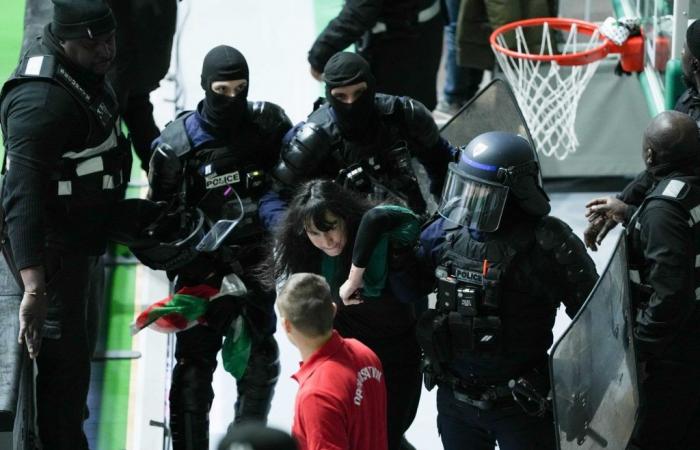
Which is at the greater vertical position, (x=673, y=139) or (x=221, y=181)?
(x=673, y=139)

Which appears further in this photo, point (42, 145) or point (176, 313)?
point (176, 313)

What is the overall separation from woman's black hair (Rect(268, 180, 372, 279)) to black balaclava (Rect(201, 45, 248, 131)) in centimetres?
60

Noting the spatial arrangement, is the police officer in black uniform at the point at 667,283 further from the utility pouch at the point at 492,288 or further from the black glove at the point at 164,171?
the black glove at the point at 164,171

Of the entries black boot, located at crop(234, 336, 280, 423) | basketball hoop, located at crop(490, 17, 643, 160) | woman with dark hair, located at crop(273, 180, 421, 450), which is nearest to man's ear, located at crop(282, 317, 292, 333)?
woman with dark hair, located at crop(273, 180, 421, 450)

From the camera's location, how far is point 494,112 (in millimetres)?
5414

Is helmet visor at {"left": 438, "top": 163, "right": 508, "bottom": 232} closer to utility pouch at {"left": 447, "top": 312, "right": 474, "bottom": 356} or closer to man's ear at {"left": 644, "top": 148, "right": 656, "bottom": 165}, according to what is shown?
utility pouch at {"left": 447, "top": 312, "right": 474, "bottom": 356}

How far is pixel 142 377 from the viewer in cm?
640

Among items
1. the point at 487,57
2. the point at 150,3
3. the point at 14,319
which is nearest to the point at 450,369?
the point at 14,319

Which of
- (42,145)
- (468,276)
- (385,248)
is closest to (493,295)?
(468,276)

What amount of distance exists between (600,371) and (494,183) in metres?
0.78

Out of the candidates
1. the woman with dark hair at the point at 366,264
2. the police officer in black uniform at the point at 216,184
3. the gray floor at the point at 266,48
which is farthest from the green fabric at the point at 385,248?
the gray floor at the point at 266,48

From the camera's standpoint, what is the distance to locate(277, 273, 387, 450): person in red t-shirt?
3.71 meters

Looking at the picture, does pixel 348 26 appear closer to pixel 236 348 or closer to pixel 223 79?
pixel 223 79

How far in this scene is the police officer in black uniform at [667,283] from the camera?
4617mm
